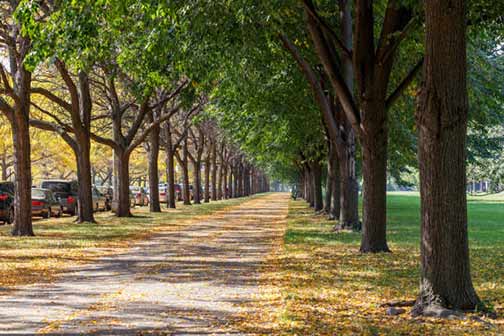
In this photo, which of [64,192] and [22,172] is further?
[64,192]

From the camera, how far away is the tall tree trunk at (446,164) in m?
7.99

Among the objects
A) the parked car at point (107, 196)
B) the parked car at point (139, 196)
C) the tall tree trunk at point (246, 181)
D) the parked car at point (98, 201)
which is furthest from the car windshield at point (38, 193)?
the tall tree trunk at point (246, 181)

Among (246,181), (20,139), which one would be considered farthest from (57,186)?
(246,181)

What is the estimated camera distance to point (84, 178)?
26172 millimetres

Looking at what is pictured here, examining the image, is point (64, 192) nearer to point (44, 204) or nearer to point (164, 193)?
point (44, 204)

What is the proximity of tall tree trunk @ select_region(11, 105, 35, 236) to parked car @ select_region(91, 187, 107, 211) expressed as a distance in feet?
65.1

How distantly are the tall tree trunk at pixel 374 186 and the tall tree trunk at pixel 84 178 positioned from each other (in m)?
13.9

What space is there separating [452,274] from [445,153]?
135 centimetres

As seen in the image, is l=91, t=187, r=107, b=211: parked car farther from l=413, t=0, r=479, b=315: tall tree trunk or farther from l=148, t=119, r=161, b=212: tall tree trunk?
l=413, t=0, r=479, b=315: tall tree trunk

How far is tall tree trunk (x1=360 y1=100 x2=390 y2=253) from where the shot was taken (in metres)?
14.9

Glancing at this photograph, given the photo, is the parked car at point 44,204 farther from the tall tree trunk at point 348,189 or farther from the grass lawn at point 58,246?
the tall tree trunk at point 348,189

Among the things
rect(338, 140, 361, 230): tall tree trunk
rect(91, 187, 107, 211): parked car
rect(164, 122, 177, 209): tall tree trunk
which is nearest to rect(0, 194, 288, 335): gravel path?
rect(338, 140, 361, 230): tall tree trunk

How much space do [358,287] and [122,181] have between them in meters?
22.1

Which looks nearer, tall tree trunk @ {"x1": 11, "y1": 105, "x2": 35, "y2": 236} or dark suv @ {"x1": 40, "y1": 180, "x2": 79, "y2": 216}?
tall tree trunk @ {"x1": 11, "y1": 105, "x2": 35, "y2": 236}
